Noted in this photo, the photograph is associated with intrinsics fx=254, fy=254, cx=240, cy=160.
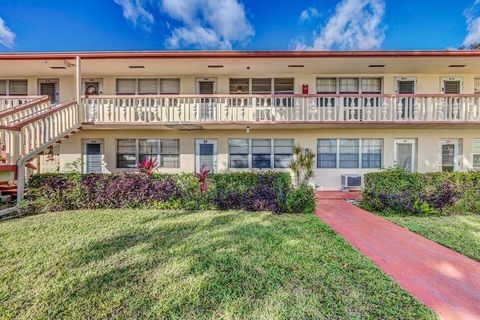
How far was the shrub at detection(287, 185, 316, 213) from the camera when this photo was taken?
23.1 ft

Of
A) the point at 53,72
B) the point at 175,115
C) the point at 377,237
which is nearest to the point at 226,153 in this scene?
the point at 175,115

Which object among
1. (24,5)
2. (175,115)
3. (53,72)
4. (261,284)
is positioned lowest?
(261,284)

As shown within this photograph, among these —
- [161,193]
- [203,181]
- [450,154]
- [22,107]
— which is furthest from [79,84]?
[450,154]

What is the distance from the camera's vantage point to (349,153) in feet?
38.0

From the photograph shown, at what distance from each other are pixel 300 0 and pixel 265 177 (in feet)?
58.9

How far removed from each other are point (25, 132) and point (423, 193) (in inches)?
457

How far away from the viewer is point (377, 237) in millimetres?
5336

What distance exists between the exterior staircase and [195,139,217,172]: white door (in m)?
4.74

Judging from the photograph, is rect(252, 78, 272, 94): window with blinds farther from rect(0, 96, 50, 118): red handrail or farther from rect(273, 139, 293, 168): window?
rect(0, 96, 50, 118): red handrail

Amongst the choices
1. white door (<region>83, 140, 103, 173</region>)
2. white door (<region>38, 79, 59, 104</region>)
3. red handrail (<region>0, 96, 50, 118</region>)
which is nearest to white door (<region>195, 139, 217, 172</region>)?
white door (<region>83, 140, 103, 173</region>)

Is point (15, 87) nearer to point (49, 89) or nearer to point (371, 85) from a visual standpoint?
point (49, 89)

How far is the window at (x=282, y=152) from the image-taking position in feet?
38.3

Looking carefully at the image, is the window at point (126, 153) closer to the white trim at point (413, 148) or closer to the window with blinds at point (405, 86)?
the white trim at point (413, 148)

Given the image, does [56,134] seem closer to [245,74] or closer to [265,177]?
[265,177]
